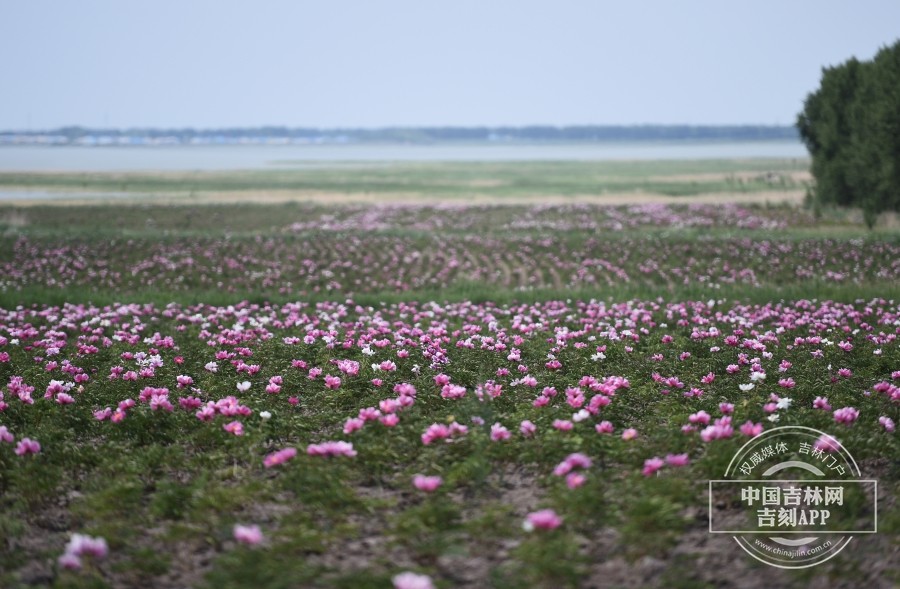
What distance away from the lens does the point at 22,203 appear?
42.5 metres

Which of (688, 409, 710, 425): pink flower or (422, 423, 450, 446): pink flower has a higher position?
(422, 423, 450, 446): pink flower

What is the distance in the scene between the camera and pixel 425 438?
480 cm

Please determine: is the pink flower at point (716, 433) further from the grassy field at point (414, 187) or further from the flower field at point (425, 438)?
the grassy field at point (414, 187)

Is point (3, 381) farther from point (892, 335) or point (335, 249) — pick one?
point (335, 249)

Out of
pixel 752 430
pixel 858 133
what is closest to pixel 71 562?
pixel 752 430

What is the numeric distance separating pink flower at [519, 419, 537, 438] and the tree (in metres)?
25.2

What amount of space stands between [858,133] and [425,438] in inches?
1162

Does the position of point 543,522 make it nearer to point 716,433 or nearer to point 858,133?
point 716,433

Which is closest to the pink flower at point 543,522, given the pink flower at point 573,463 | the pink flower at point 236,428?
the pink flower at point 573,463

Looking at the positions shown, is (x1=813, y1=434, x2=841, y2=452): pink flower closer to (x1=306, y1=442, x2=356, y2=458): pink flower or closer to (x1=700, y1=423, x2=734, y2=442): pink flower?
(x1=700, y1=423, x2=734, y2=442): pink flower

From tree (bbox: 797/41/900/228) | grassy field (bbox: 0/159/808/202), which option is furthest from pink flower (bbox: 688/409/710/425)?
grassy field (bbox: 0/159/808/202)

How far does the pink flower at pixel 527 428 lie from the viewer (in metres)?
5.23

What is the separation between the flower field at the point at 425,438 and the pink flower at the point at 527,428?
0.16 ft

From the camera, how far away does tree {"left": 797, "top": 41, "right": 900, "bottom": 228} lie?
25.6m
